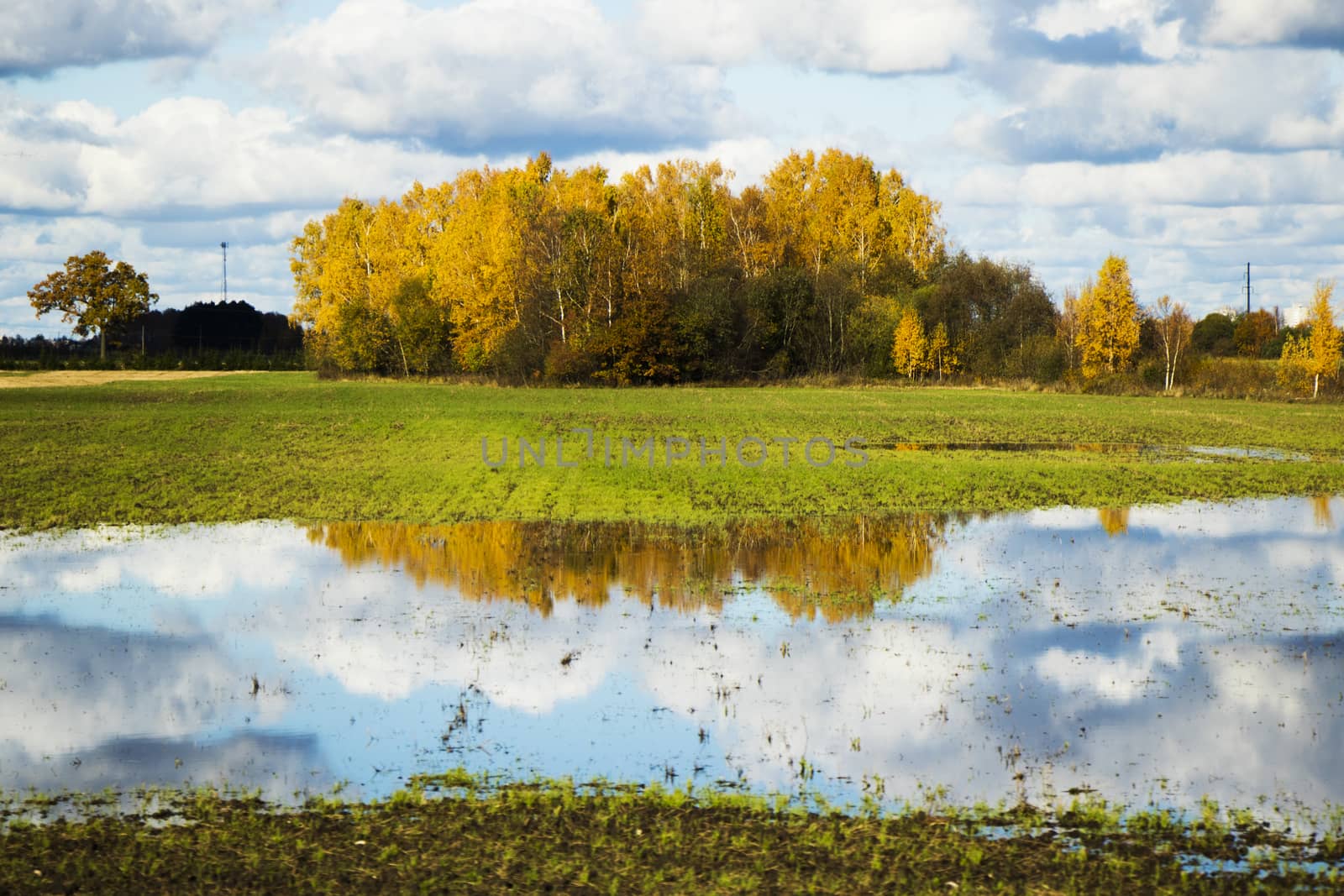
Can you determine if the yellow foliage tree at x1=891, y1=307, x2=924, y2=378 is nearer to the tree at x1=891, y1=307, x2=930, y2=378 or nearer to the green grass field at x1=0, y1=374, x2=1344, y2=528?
the tree at x1=891, y1=307, x2=930, y2=378

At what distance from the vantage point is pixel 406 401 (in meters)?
49.8

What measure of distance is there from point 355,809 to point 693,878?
2.11 metres

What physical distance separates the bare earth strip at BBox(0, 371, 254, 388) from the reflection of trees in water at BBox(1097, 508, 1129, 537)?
6068cm

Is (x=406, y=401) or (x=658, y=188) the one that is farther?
(x=658, y=188)

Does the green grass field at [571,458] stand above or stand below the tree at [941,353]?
below

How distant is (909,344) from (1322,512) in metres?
54.2

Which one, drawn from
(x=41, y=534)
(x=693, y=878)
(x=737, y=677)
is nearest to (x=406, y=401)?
(x=41, y=534)

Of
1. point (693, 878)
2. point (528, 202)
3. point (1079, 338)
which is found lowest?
point (693, 878)

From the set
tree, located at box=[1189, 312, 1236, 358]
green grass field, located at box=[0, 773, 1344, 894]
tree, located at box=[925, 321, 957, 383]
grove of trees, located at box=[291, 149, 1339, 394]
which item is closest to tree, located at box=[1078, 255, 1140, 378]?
grove of trees, located at box=[291, 149, 1339, 394]

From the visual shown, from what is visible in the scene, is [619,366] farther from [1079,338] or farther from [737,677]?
[737,677]

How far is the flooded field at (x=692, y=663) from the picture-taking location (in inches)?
317

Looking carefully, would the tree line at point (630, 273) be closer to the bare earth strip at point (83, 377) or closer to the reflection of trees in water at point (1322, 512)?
the bare earth strip at point (83, 377)

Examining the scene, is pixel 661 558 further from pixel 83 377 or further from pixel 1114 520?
pixel 83 377

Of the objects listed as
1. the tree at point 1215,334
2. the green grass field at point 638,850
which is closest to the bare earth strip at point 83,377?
the green grass field at point 638,850
